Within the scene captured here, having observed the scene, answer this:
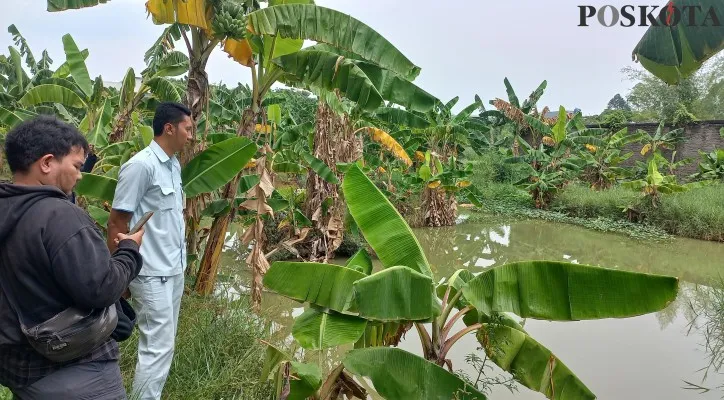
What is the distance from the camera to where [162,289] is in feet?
8.74

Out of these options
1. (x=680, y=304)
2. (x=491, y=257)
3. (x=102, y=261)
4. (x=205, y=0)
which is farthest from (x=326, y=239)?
(x=102, y=261)

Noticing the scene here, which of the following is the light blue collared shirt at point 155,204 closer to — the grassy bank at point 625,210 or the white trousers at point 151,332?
the white trousers at point 151,332

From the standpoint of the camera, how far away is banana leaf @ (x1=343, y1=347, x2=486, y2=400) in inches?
103

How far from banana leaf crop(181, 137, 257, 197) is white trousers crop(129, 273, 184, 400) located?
1.53 m

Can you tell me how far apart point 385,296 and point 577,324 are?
15.1 ft

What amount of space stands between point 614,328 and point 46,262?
6303 millimetres

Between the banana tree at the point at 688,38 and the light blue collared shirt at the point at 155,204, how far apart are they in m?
3.96

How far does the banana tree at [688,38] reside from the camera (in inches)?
155

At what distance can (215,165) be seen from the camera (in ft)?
13.3

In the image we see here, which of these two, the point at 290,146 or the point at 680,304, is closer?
the point at 680,304

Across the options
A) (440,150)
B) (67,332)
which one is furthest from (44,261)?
(440,150)

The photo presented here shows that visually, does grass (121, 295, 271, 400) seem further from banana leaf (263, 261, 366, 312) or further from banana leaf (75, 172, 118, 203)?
banana leaf (75, 172, 118, 203)

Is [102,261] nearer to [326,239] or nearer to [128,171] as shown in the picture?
[128,171]

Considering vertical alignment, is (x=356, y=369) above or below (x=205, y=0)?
below
